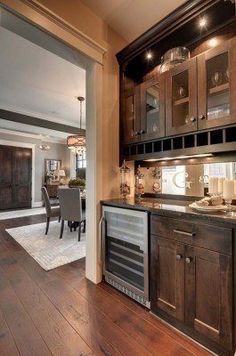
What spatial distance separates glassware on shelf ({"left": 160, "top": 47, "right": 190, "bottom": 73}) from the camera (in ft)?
6.44

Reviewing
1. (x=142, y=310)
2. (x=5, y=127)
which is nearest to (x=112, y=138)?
(x=142, y=310)

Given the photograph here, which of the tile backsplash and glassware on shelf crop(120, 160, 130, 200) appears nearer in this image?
the tile backsplash

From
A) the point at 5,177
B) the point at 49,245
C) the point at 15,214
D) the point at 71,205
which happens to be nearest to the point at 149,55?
the point at 71,205

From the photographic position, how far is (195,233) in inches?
53.0

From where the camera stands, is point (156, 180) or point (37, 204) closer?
point (156, 180)

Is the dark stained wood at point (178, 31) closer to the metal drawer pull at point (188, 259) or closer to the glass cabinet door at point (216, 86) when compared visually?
the glass cabinet door at point (216, 86)

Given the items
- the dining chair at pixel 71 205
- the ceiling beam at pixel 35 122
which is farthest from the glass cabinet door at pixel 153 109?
the ceiling beam at pixel 35 122

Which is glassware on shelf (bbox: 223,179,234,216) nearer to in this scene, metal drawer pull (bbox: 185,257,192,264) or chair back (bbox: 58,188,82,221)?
metal drawer pull (bbox: 185,257,192,264)

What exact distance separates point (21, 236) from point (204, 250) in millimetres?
3700

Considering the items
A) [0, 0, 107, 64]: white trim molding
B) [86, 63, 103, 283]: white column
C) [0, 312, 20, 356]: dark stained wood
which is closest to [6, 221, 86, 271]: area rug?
[86, 63, 103, 283]: white column

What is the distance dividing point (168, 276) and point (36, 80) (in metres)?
3.85

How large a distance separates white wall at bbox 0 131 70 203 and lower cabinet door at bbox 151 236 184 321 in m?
7.19

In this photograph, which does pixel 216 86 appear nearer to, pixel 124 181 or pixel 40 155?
pixel 124 181

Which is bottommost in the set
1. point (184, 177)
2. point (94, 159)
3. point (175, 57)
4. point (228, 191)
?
point (228, 191)
